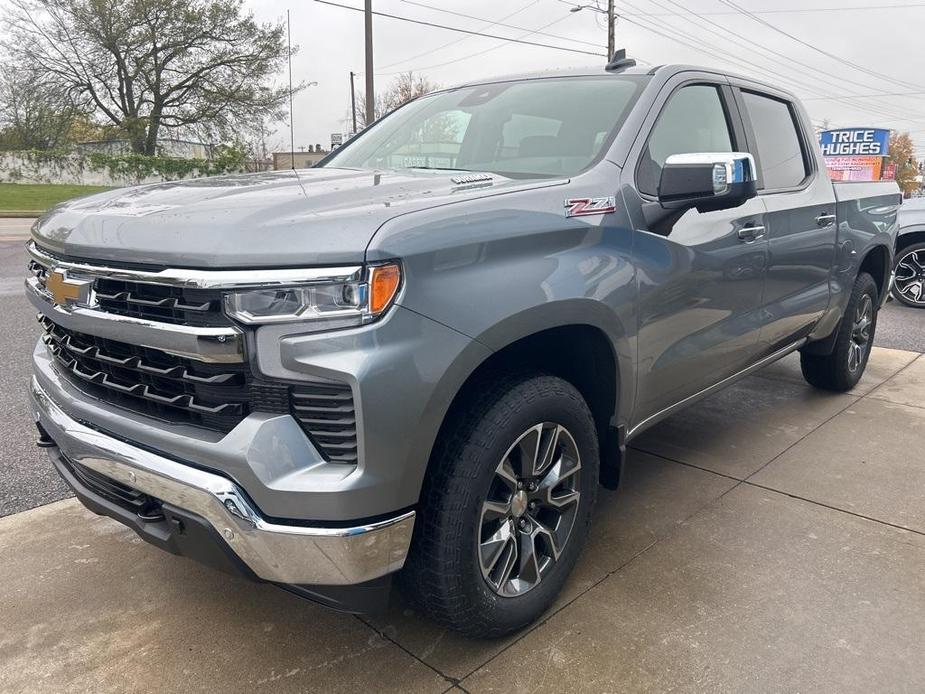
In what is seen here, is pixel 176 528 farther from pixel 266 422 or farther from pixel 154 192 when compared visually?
pixel 154 192

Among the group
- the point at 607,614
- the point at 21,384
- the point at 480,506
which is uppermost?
the point at 480,506

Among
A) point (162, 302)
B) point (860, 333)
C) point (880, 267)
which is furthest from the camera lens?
point (880, 267)

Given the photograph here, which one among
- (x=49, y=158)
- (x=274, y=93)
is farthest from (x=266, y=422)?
(x=49, y=158)

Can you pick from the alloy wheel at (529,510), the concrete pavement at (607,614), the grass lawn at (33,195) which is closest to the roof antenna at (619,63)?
the alloy wheel at (529,510)

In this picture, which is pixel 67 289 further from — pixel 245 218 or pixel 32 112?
pixel 32 112

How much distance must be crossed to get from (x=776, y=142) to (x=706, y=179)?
1826 mm

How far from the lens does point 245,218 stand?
1.86 meters

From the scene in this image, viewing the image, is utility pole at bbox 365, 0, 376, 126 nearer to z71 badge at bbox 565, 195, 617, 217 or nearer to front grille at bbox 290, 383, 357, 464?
z71 badge at bbox 565, 195, 617, 217

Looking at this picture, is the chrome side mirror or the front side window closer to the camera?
the chrome side mirror

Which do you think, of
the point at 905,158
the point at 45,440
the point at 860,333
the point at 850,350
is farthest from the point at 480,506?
the point at 905,158

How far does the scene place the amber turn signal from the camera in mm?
1776

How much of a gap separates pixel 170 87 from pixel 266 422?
40.0 meters

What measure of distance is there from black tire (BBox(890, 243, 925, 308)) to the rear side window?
18.5 ft

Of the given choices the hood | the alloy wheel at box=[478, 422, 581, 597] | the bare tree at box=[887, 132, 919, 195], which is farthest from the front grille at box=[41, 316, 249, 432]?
the bare tree at box=[887, 132, 919, 195]
